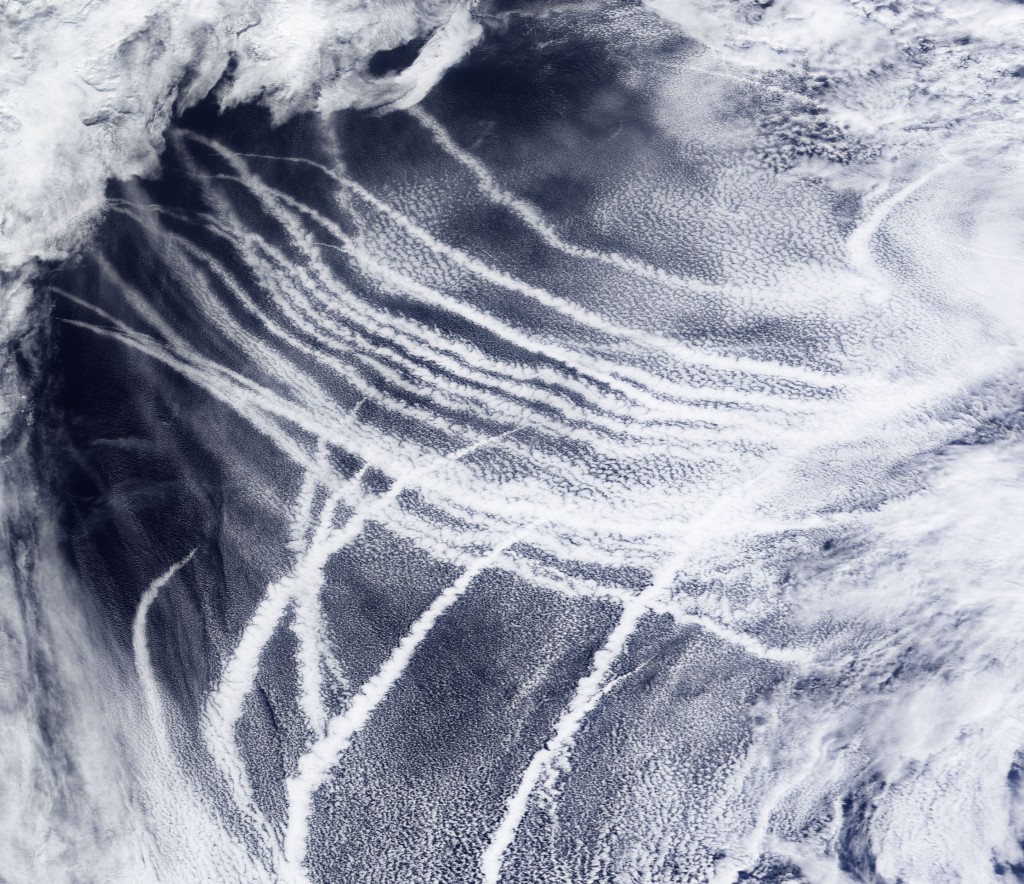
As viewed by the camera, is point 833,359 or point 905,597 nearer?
point 905,597

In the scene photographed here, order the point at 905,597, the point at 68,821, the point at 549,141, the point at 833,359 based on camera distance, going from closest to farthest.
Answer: the point at 68,821 < the point at 905,597 < the point at 833,359 < the point at 549,141

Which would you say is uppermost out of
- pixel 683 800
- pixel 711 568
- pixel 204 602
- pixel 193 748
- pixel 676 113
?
pixel 676 113

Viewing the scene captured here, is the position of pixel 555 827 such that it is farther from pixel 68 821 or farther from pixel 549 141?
pixel 549 141

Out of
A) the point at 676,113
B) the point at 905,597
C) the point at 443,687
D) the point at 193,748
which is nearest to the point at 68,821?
the point at 193,748

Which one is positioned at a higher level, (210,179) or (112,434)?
(210,179)

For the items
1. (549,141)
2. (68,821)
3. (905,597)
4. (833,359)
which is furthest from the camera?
(549,141)

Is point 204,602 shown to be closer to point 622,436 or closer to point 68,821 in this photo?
point 68,821

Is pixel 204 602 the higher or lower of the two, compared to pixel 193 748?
higher

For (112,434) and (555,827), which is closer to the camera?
(555,827)

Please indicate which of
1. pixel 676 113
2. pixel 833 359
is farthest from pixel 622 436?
pixel 676 113
